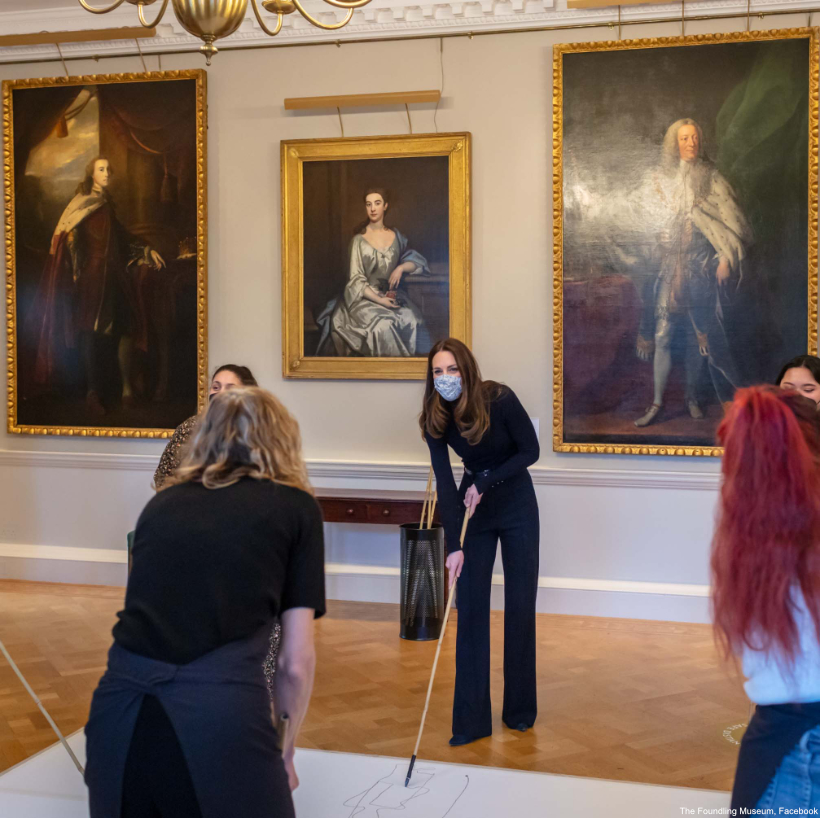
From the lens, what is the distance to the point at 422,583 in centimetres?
556

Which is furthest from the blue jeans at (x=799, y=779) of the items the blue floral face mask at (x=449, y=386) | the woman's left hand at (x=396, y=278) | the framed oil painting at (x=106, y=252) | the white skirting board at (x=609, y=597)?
the framed oil painting at (x=106, y=252)

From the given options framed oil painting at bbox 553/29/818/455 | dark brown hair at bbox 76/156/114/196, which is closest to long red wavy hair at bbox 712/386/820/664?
framed oil painting at bbox 553/29/818/455

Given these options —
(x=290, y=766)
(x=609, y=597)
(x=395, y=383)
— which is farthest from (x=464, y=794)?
(x=395, y=383)

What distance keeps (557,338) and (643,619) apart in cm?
191

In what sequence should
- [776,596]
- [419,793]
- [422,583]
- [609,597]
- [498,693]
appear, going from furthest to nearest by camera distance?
[609,597] < [422,583] < [498,693] < [419,793] < [776,596]

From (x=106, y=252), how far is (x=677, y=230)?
A: 401 centimetres

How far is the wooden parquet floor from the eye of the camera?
3.70 m

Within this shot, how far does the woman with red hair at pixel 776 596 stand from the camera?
5.55 ft

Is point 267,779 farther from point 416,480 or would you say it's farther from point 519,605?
point 416,480

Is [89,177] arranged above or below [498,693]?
above

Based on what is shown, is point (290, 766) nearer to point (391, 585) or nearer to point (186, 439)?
point (186, 439)

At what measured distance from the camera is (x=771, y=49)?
5625mm

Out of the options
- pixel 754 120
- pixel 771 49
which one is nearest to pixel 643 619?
pixel 754 120

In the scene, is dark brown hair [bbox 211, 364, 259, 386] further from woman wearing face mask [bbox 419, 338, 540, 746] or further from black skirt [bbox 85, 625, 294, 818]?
black skirt [bbox 85, 625, 294, 818]
